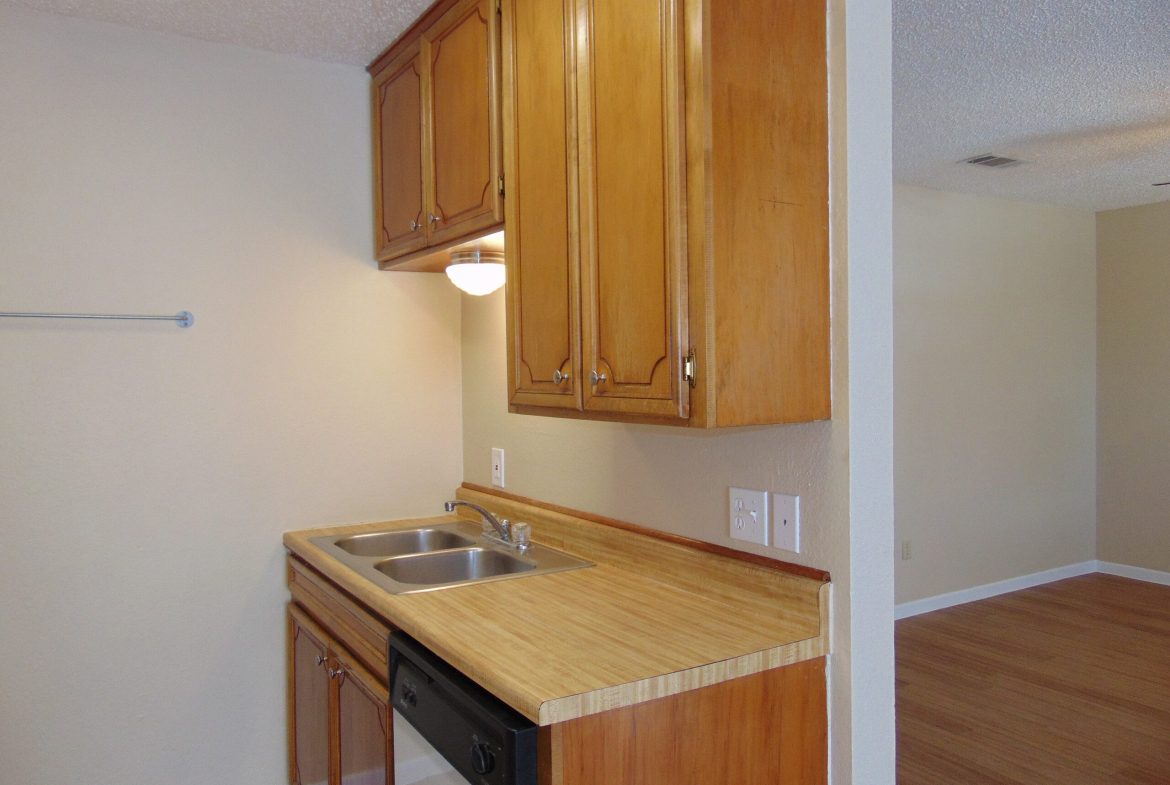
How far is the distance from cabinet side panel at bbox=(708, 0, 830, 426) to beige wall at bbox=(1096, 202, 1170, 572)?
16.6ft

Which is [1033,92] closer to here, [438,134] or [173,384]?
[438,134]

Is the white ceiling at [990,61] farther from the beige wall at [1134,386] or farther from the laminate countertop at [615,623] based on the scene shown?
the laminate countertop at [615,623]

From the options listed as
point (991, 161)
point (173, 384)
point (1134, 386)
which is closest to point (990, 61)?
point (991, 161)

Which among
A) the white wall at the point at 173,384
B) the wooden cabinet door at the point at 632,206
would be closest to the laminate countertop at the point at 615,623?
the wooden cabinet door at the point at 632,206

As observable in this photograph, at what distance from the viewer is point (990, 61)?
2838 mm

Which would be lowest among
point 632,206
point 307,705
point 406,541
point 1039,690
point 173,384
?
point 1039,690

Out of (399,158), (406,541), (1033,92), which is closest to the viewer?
(399,158)

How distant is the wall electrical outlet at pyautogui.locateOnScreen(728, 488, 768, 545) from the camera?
1654mm

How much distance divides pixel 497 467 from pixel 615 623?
1137mm

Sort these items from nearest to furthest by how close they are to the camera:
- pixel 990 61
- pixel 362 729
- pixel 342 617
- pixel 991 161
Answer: pixel 362 729
pixel 342 617
pixel 990 61
pixel 991 161

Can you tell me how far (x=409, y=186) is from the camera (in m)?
2.43


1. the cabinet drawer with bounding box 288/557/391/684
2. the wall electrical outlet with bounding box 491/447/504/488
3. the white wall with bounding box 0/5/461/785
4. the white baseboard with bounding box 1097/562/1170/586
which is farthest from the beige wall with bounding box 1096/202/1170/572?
the cabinet drawer with bounding box 288/557/391/684

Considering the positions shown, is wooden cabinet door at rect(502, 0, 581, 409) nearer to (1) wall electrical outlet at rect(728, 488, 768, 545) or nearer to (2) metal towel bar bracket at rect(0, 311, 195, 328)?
(1) wall electrical outlet at rect(728, 488, 768, 545)

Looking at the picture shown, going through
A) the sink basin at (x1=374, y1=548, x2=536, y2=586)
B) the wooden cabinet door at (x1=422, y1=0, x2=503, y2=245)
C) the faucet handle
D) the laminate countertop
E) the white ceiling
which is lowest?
the sink basin at (x1=374, y1=548, x2=536, y2=586)
